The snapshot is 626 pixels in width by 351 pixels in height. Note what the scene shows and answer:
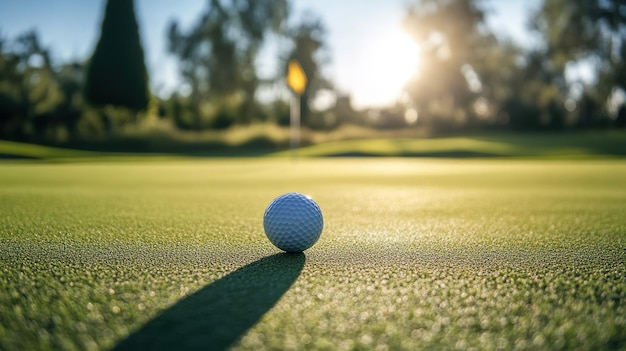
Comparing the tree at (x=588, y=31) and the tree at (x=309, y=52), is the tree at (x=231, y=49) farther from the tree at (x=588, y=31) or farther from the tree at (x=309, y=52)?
the tree at (x=588, y=31)

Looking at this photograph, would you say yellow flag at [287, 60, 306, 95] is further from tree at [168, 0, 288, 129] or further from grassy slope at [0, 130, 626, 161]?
tree at [168, 0, 288, 129]

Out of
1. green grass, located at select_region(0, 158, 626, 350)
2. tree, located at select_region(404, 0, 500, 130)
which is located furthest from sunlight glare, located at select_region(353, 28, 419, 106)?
green grass, located at select_region(0, 158, 626, 350)

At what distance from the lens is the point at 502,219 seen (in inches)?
156

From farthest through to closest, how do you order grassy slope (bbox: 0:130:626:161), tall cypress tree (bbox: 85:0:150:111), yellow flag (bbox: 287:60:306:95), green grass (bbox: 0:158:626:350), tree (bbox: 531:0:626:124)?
tree (bbox: 531:0:626:124), tall cypress tree (bbox: 85:0:150:111), yellow flag (bbox: 287:60:306:95), grassy slope (bbox: 0:130:626:161), green grass (bbox: 0:158:626:350)

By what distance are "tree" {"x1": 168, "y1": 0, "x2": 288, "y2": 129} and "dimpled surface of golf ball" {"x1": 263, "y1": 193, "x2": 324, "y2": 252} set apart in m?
→ 36.1

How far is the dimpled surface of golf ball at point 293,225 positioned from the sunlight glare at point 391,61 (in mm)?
40375

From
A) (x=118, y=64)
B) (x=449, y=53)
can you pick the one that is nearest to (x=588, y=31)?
(x=449, y=53)

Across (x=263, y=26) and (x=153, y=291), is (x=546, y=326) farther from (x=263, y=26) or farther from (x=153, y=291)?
(x=263, y=26)

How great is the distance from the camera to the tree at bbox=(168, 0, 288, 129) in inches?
1551

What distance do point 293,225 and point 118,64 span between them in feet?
96.6

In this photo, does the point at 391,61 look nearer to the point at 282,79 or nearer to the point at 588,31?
the point at 282,79

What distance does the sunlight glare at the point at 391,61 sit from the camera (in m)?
42.0

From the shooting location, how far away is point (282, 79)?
138 feet

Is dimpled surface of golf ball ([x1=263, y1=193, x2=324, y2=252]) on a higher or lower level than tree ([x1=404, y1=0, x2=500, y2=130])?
lower
